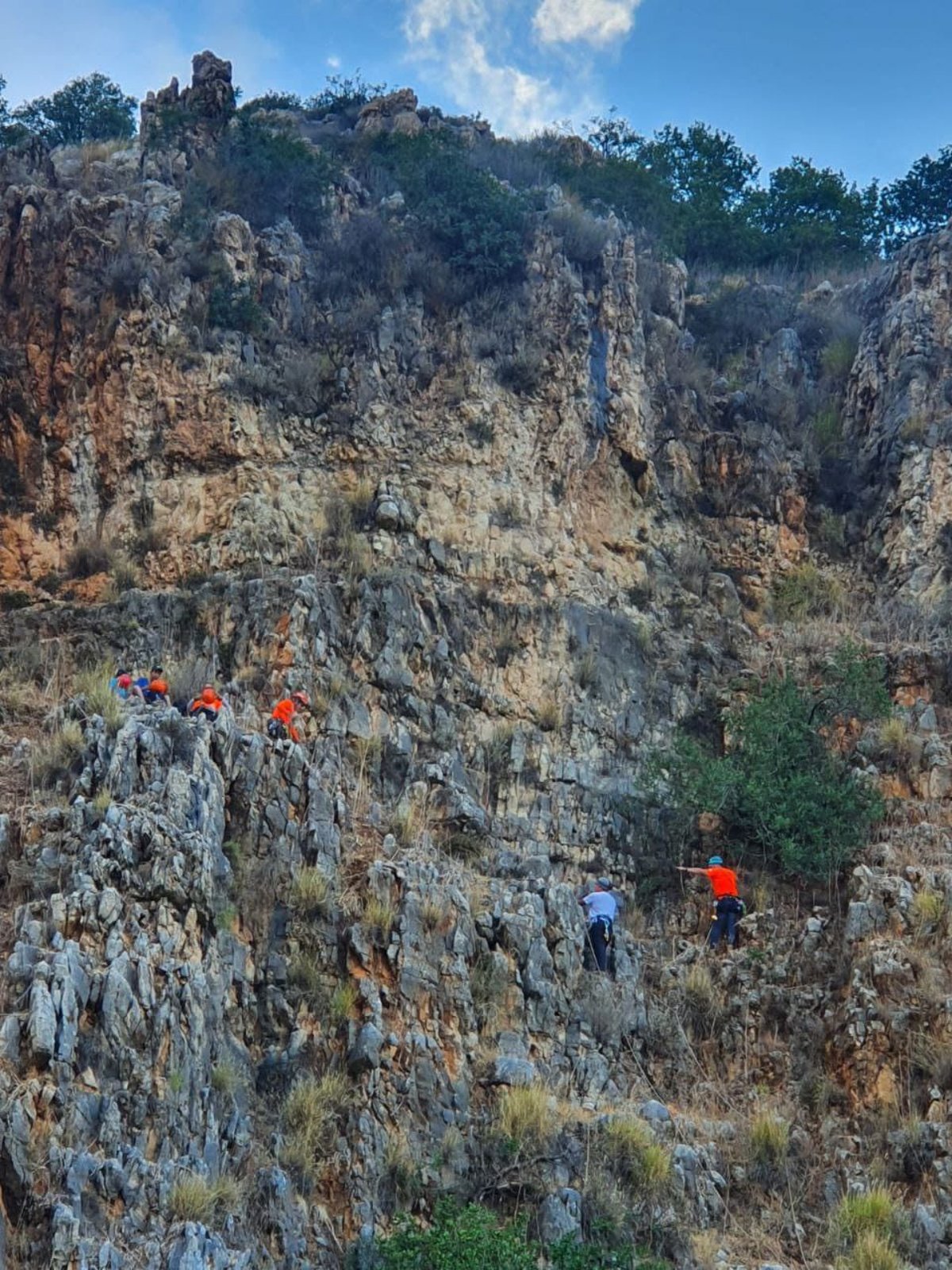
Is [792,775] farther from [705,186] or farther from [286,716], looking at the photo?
[705,186]

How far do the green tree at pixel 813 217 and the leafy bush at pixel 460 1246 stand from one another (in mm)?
24947

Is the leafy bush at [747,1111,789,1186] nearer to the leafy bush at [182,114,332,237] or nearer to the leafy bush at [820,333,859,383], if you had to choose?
the leafy bush at [820,333,859,383]

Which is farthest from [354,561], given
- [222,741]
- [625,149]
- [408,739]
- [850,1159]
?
[625,149]

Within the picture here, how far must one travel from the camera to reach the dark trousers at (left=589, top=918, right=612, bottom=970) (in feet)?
53.1

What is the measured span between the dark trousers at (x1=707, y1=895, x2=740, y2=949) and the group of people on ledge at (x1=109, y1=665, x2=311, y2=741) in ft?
17.6

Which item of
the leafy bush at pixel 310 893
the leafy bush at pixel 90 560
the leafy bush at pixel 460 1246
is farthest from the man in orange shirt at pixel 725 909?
the leafy bush at pixel 90 560

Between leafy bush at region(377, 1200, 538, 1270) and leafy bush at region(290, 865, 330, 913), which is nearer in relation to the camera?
leafy bush at region(377, 1200, 538, 1270)

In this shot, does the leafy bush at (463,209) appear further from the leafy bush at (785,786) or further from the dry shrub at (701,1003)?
the dry shrub at (701,1003)

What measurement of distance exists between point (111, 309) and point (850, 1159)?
15813mm

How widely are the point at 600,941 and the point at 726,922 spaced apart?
5.77 feet

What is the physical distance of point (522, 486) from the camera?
72.6 ft

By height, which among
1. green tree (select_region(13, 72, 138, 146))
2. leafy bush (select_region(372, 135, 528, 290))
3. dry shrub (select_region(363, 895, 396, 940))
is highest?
green tree (select_region(13, 72, 138, 146))

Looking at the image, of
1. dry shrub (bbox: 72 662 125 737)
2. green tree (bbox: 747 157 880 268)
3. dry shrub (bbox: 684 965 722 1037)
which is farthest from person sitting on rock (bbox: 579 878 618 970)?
green tree (bbox: 747 157 880 268)

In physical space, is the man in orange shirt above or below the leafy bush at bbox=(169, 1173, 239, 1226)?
above
